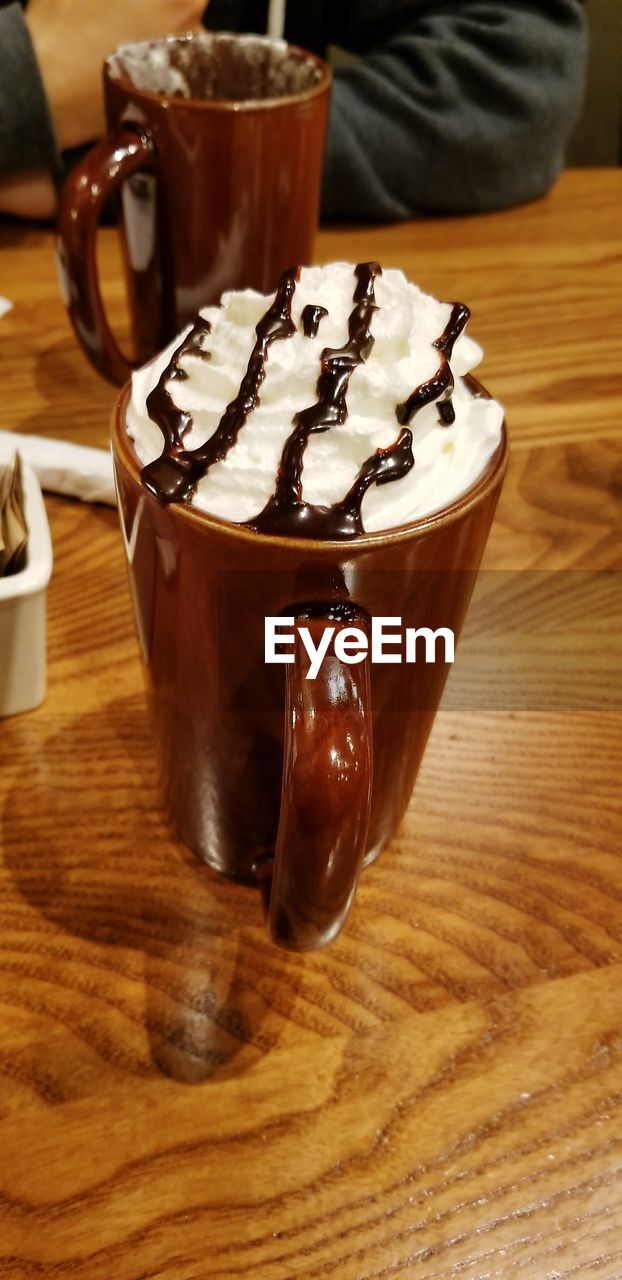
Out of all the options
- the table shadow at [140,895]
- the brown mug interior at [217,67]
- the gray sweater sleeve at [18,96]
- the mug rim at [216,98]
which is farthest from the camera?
the gray sweater sleeve at [18,96]

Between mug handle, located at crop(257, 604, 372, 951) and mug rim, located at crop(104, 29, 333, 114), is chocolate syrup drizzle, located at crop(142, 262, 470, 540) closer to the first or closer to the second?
mug handle, located at crop(257, 604, 372, 951)

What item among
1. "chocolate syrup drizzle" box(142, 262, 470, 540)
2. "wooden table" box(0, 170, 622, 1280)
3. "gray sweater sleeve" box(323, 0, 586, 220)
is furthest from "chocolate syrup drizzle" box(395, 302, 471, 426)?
"gray sweater sleeve" box(323, 0, 586, 220)

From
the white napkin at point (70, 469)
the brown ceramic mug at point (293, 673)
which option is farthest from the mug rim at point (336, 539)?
the white napkin at point (70, 469)

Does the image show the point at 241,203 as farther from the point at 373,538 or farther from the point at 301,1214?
the point at 301,1214

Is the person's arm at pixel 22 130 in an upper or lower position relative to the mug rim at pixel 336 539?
lower

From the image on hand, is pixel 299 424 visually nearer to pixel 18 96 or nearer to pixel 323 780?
pixel 323 780

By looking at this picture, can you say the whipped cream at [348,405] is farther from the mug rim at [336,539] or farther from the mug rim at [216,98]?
the mug rim at [216,98]

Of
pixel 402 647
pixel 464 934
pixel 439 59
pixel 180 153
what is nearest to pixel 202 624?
pixel 402 647

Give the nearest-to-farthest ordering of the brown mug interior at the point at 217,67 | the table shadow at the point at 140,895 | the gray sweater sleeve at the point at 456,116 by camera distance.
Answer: the table shadow at the point at 140,895 → the brown mug interior at the point at 217,67 → the gray sweater sleeve at the point at 456,116
